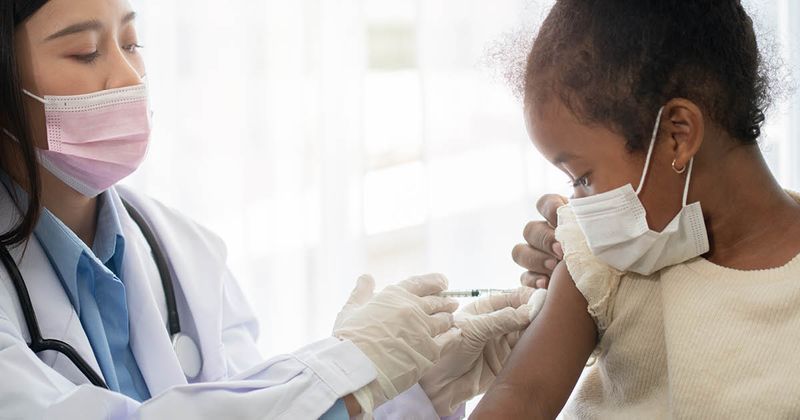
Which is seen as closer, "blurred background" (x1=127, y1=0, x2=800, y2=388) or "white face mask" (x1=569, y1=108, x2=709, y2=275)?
"white face mask" (x1=569, y1=108, x2=709, y2=275)

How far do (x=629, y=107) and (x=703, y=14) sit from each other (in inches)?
6.7

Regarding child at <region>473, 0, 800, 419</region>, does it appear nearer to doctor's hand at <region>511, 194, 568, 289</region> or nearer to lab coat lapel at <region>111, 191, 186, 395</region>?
doctor's hand at <region>511, 194, 568, 289</region>

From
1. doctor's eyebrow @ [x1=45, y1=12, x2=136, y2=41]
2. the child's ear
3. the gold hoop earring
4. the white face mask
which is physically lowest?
the white face mask

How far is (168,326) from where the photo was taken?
1634 millimetres

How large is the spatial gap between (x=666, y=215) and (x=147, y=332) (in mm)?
909

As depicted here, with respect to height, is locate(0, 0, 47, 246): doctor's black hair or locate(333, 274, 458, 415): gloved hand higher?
locate(0, 0, 47, 246): doctor's black hair

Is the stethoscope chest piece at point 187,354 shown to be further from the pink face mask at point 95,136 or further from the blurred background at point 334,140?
the blurred background at point 334,140

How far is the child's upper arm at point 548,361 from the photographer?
1369 millimetres

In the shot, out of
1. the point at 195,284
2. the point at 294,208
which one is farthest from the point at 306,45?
the point at 195,284

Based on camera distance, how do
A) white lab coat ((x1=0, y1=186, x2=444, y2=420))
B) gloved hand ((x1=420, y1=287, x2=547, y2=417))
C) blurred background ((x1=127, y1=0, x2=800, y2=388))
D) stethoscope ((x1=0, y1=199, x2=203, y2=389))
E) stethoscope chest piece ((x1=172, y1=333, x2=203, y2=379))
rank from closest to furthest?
white lab coat ((x1=0, y1=186, x2=444, y2=420))
stethoscope ((x1=0, y1=199, x2=203, y2=389))
gloved hand ((x1=420, y1=287, x2=547, y2=417))
stethoscope chest piece ((x1=172, y1=333, x2=203, y2=379))
blurred background ((x1=127, y1=0, x2=800, y2=388))

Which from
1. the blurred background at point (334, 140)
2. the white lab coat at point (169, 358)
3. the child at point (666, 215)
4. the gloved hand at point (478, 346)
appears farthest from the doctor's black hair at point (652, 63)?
the blurred background at point (334, 140)

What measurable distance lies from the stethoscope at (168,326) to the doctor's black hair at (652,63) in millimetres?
812

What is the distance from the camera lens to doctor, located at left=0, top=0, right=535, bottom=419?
4.25 ft

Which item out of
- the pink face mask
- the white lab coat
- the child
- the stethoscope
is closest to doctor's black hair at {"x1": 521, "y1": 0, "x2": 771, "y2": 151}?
the child
